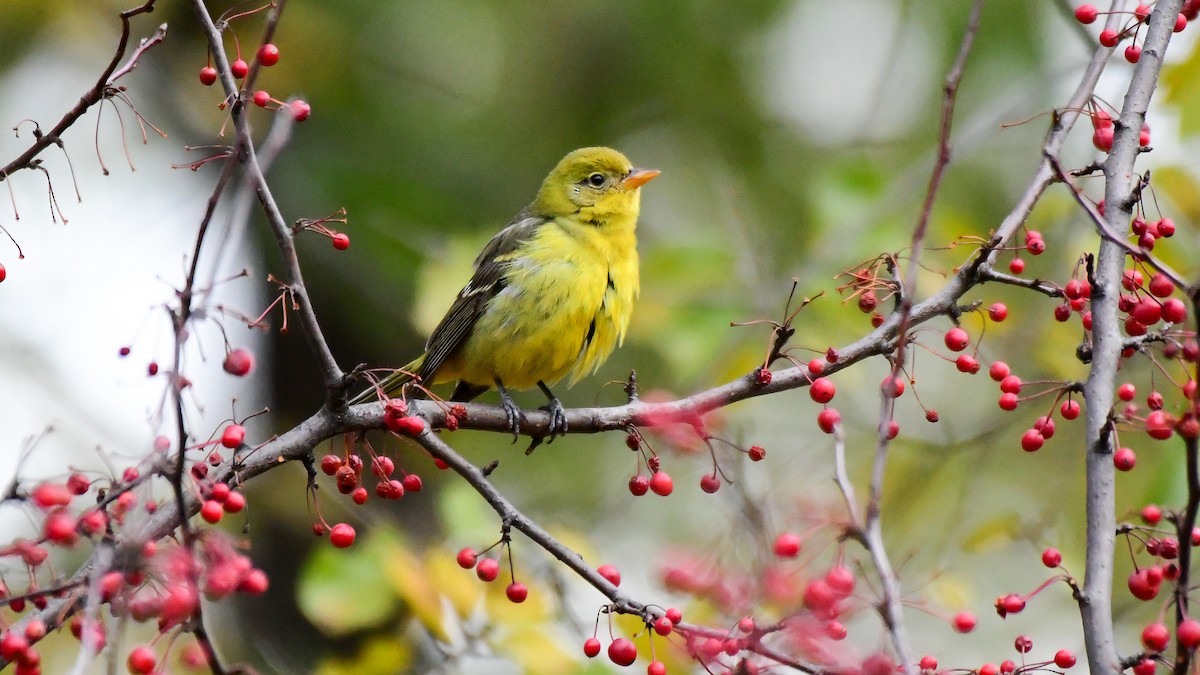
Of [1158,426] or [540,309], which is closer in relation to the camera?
[1158,426]

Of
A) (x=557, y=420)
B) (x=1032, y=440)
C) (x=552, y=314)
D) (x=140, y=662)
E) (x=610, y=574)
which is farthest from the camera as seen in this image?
(x=552, y=314)

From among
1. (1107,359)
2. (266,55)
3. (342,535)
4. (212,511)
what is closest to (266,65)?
(266,55)

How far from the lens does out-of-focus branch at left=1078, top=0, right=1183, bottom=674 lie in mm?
2256

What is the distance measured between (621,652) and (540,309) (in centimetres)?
265

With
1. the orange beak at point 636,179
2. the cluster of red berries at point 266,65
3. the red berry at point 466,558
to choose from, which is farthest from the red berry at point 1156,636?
the orange beak at point 636,179

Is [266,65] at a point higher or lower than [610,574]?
higher

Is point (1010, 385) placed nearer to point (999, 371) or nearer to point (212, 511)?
point (999, 371)

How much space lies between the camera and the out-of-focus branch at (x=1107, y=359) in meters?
2.26

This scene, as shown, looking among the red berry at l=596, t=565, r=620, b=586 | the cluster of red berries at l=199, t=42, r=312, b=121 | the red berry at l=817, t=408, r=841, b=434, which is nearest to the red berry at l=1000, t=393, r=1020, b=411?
the red berry at l=817, t=408, r=841, b=434

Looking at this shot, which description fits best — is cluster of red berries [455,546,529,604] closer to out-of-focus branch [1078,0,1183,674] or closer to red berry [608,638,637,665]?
red berry [608,638,637,665]

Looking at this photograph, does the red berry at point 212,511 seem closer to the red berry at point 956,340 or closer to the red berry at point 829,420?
the red berry at point 829,420

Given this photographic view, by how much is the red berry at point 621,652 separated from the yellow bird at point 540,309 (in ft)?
7.33

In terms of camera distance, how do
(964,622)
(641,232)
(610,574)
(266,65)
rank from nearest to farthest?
(266,65) < (964,622) < (610,574) < (641,232)

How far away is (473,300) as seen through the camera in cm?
572
